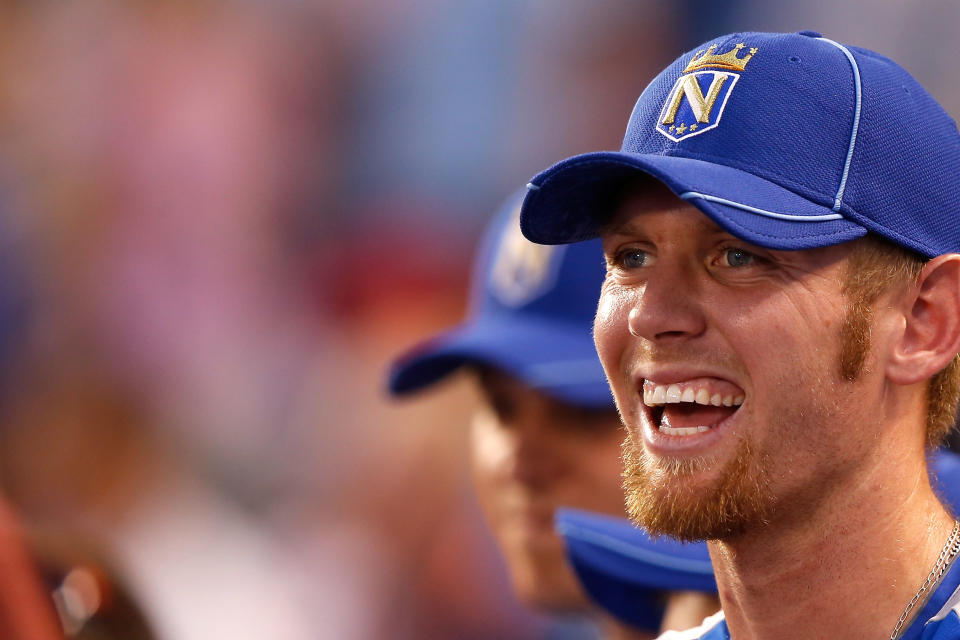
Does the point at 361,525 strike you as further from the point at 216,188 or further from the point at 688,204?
the point at 688,204

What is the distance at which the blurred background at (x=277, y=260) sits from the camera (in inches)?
201

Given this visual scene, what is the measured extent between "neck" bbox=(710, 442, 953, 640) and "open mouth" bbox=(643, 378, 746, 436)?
0.15m

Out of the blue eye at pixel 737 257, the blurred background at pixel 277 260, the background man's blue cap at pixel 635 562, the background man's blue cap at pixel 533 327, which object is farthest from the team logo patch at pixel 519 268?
the blurred background at pixel 277 260

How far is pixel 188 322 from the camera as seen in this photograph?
6203 millimetres

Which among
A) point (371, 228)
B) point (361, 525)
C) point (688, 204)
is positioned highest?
point (688, 204)

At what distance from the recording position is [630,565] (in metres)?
2.20

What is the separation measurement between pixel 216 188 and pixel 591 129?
2.05 metres

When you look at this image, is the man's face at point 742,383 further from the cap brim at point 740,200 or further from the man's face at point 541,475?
the man's face at point 541,475

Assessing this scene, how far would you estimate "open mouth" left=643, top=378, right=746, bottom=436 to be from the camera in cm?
159

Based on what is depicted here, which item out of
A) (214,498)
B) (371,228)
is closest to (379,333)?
(371,228)

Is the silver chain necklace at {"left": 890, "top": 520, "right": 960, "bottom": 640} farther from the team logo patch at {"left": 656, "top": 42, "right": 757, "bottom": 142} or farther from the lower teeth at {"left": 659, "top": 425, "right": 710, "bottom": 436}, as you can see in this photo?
the team logo patch at {"left": 656, "top": 42, "right": 757, "bottom": 142}

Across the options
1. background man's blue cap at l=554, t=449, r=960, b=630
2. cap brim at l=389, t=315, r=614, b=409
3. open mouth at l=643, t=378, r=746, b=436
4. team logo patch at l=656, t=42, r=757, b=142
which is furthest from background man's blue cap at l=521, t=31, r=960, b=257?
cap brim at l=389, t=315, r=614, b=409

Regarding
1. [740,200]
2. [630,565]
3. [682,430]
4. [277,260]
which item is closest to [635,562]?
[630,565]

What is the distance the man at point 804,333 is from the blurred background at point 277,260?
3.15 meters
